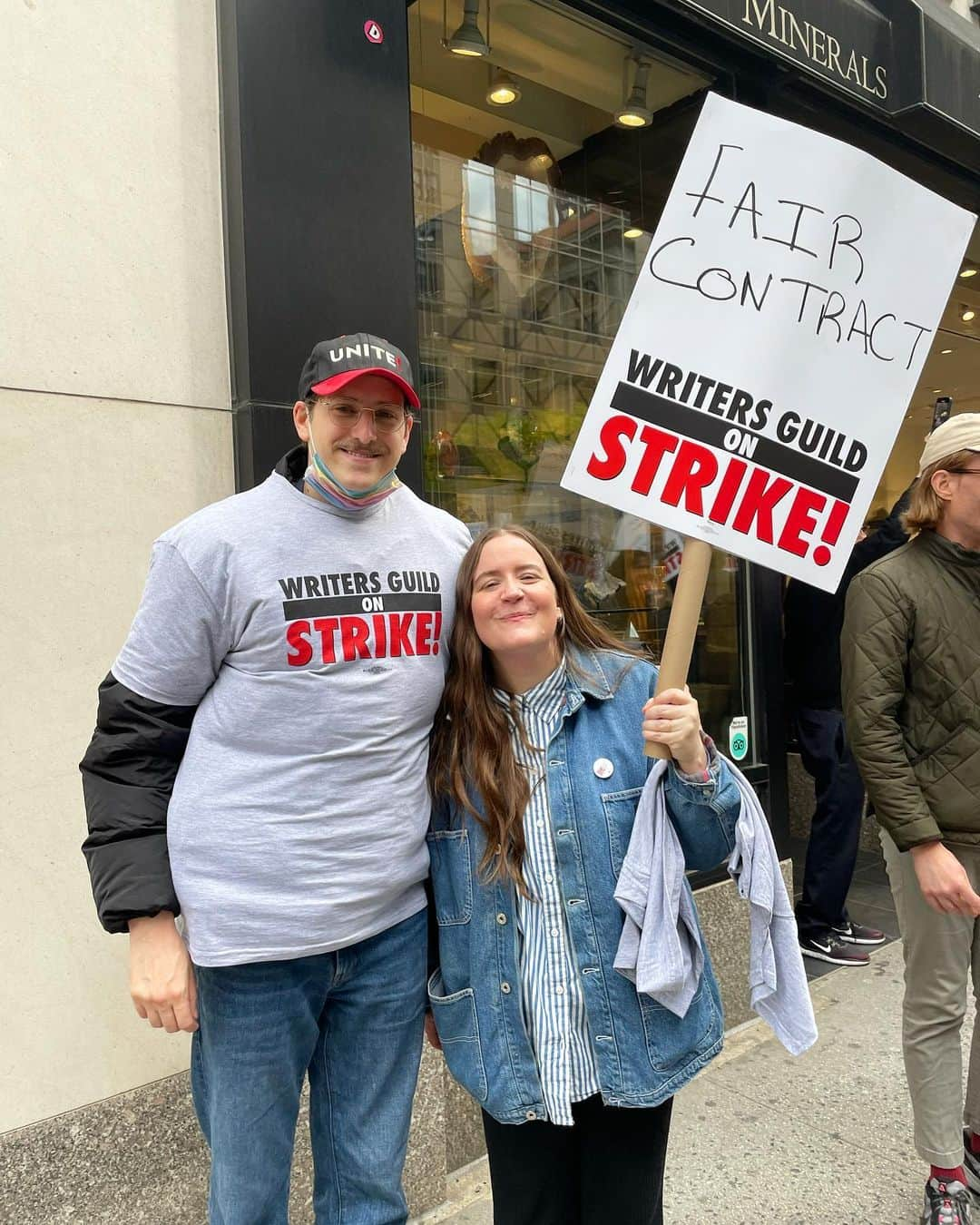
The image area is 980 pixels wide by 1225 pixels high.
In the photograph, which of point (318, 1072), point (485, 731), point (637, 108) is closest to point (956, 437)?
point (485, 731)

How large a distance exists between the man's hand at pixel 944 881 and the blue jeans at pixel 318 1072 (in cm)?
137

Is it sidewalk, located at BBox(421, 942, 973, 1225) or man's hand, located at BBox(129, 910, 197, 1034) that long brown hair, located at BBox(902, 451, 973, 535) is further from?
man's hand, located at BBox(129, 910, 197, 1034)

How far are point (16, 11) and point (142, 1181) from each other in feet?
9.51

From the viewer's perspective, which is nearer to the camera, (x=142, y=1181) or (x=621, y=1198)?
(x=621, y=1198)

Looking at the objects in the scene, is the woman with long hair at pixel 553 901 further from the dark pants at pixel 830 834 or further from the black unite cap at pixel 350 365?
the dark pants at pixel 830 834

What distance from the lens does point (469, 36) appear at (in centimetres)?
377

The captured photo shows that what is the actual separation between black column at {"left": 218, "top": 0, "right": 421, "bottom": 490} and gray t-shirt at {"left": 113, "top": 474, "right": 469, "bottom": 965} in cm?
99

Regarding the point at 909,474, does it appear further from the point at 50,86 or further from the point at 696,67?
the point at 50,86

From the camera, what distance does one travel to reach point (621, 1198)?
5.69 feet

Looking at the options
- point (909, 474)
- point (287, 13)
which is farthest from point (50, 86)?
point (909, 474)

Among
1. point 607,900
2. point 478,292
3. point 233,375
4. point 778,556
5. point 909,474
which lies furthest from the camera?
point 909,474

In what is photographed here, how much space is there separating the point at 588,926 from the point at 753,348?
1068mm

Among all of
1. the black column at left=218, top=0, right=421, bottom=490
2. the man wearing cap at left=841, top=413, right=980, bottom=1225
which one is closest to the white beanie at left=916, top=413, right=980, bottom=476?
the man wearing cap at left=841, top=413, right=980, bottom=1225

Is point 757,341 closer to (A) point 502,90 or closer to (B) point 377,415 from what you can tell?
(B) point 377,415
